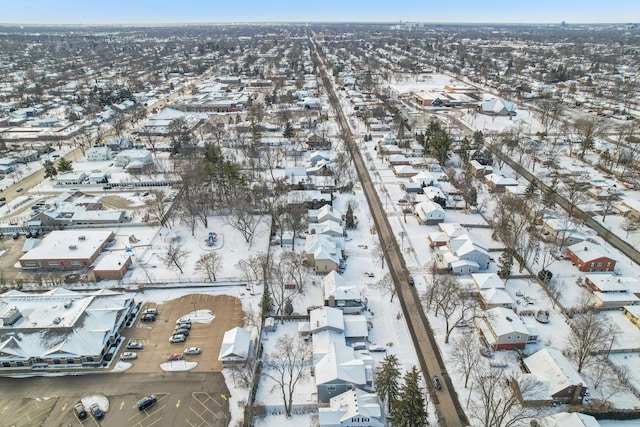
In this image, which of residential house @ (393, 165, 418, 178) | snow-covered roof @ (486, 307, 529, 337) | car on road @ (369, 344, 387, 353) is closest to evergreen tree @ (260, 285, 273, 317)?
car on road @ (369, 344, 387, 353)

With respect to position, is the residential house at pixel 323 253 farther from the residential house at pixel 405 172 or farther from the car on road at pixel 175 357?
the residential house at pixel 405 172

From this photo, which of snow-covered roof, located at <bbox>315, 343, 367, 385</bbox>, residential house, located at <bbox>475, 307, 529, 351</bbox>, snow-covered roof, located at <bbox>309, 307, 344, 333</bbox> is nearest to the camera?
snow-covered roof, located at <bbox>315, 343, 367, 385</bbox>

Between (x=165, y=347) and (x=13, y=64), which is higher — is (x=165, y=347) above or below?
below

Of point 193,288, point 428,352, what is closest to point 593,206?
point 428,352

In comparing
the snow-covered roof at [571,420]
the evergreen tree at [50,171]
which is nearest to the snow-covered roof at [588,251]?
the snow-covered roof at [571,420]

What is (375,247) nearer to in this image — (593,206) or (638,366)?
(638,366)

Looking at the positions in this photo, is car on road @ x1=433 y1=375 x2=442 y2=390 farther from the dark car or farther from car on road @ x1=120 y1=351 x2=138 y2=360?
car on road @ x1=120 y1=351 x2=138 y2=360
